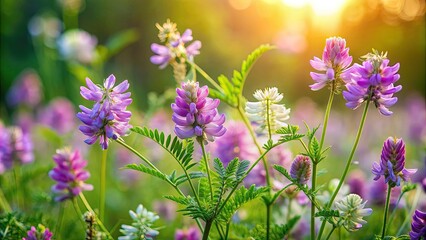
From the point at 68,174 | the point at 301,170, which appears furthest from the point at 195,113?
the point at 68,174

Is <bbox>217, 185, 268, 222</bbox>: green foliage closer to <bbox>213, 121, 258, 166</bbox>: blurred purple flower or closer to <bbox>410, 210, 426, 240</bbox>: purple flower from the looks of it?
<bbox>410, 210, 426, 240</bbox>: purple flower

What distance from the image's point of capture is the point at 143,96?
10898mm

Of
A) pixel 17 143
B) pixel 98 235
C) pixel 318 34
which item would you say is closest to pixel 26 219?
pixel 98 235

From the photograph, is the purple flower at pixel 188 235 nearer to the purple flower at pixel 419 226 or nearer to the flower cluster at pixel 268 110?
the flower cluster at pixel 268 110

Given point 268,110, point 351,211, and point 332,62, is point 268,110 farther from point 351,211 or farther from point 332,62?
point 351,211

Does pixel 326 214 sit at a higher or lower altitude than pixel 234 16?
lower

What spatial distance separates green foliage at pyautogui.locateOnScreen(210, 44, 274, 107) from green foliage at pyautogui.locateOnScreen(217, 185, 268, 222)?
0.38 m

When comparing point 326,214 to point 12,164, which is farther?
point 12,164

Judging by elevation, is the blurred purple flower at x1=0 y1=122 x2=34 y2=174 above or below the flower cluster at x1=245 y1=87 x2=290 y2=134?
above

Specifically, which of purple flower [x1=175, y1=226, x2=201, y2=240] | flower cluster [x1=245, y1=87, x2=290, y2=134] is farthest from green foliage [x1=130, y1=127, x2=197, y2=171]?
purple flower [x1=175, y1=226, x2=201, y2=240]

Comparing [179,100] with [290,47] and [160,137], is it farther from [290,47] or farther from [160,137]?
[290,47]

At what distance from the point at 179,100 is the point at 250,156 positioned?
2.52ft

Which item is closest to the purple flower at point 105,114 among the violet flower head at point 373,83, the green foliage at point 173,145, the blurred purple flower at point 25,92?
the green foliage at point 173,145

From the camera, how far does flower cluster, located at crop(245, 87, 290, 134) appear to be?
142 cm
